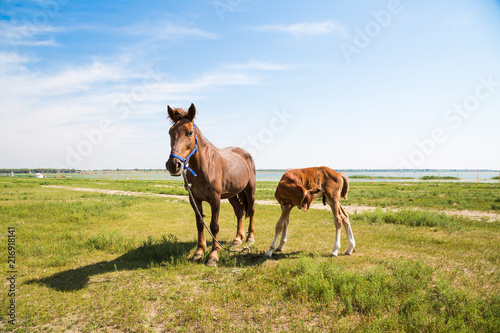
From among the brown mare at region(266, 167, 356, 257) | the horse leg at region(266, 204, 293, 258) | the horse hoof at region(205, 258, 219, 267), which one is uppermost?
the brown mare at region(266, 167, 356, 257)

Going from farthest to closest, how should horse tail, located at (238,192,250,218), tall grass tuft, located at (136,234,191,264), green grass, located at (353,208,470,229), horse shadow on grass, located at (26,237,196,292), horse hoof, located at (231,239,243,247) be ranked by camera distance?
green grass, located at (353,208,470,229) → horse tail, located at (238,192,250,218) → horse hoof, located at (231,239,243,247) → tall grass tuft, located at (136,234,191,264) → horse shadow on grass, located at (26,237,196,292)

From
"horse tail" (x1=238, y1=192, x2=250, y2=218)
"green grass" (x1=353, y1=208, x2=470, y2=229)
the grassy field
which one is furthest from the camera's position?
"green grass" (x1=353, y1=208, x2=470, y2=229)

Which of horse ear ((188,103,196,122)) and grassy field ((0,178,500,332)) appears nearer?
grassy field ((0,178,500,332))

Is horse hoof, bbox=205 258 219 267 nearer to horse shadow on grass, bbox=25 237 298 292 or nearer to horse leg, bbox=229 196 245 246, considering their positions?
horse shadow on grass, bbox=25 237 298 292

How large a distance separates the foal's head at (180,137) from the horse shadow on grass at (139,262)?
7.28 ft

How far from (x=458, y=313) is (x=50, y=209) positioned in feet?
49.7

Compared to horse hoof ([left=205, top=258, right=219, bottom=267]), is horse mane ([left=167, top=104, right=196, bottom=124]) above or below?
above

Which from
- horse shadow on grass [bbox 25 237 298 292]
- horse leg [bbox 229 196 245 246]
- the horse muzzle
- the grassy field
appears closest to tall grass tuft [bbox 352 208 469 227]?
the grassy field

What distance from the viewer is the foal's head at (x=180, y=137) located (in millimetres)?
4629

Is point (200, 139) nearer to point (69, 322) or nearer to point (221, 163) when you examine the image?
point (221, 163)

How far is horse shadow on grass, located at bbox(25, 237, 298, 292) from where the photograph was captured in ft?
15.8

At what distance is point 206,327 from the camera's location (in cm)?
335

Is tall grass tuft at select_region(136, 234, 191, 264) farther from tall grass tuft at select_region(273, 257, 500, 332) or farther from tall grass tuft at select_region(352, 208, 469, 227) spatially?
tall grass tuft at select_region(352, 208, 469, 227)

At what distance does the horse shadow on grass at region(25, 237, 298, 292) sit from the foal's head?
222 centimetres
